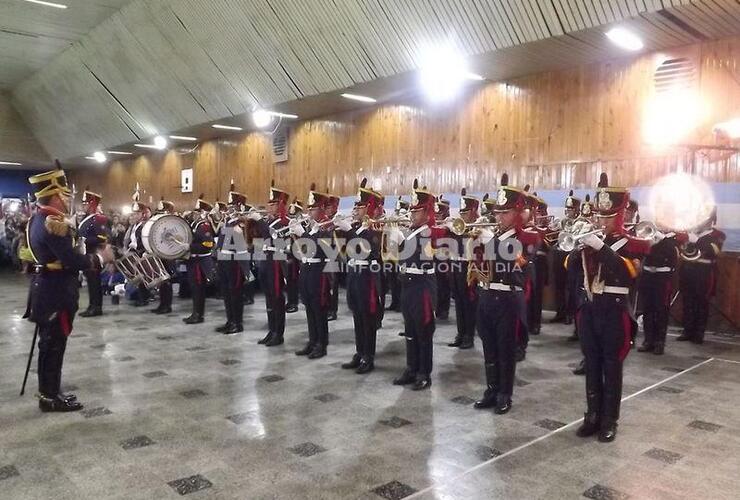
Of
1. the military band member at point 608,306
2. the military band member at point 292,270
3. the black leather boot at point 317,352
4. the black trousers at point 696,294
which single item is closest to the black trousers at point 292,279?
the military band member at point 292,270

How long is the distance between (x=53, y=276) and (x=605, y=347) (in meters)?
4.23

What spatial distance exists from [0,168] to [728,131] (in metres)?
25.4

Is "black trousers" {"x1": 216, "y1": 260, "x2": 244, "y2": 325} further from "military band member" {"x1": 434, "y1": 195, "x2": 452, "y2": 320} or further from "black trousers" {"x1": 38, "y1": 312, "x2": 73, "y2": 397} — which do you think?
"black trousers" {"x1": 38, "y1": 312, "x2": 73, "y2": 397}

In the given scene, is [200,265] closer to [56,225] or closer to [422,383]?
[56,225]

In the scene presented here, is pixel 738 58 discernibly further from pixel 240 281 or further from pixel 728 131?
pixel 240 281

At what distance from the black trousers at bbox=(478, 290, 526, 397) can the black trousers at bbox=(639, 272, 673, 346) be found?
118 inches

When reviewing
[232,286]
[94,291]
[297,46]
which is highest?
[297,46]

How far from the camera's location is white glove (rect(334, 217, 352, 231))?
6125mm

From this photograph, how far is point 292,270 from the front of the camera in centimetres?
913

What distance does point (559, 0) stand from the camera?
24.6ft

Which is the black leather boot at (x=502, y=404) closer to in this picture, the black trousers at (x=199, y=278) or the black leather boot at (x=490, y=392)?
the black leather boot at (x=490, y=392)

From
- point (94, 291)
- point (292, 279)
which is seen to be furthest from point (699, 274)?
point (94, 291)

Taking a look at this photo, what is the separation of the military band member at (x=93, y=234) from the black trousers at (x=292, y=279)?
2461mm

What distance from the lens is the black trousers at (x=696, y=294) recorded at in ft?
24.5
